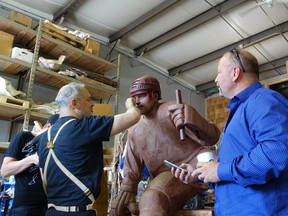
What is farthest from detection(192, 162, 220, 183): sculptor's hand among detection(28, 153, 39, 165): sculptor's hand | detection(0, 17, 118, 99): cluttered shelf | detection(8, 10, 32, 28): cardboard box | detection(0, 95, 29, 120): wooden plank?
detection(8, 10, 32, 28): cardboard box

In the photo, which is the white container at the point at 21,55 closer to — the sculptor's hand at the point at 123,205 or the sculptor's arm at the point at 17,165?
the sculptor's arm at the point at 17,165

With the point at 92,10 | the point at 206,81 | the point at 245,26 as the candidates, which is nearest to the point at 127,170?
the point at 92,10

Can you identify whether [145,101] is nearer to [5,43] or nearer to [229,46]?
[5,43]

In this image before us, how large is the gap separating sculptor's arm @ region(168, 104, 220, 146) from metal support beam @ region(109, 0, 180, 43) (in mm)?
2437

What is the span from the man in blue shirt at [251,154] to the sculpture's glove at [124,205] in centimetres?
72

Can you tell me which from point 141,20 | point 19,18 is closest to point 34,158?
point 19,18

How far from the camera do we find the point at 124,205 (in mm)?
1779

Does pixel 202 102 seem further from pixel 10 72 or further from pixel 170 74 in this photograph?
pixel 10 72

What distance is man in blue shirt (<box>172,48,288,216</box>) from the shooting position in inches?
36.0

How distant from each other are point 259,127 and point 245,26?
368 centimetres

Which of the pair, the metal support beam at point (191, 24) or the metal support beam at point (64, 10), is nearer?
the metal support beam at point (64, 10)

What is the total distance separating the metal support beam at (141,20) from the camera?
377 centimetres

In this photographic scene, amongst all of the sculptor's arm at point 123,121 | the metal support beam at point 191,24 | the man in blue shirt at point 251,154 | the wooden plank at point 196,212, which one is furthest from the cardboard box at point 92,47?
the man in blue shirt at point 251,154

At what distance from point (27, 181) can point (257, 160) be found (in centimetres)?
130
